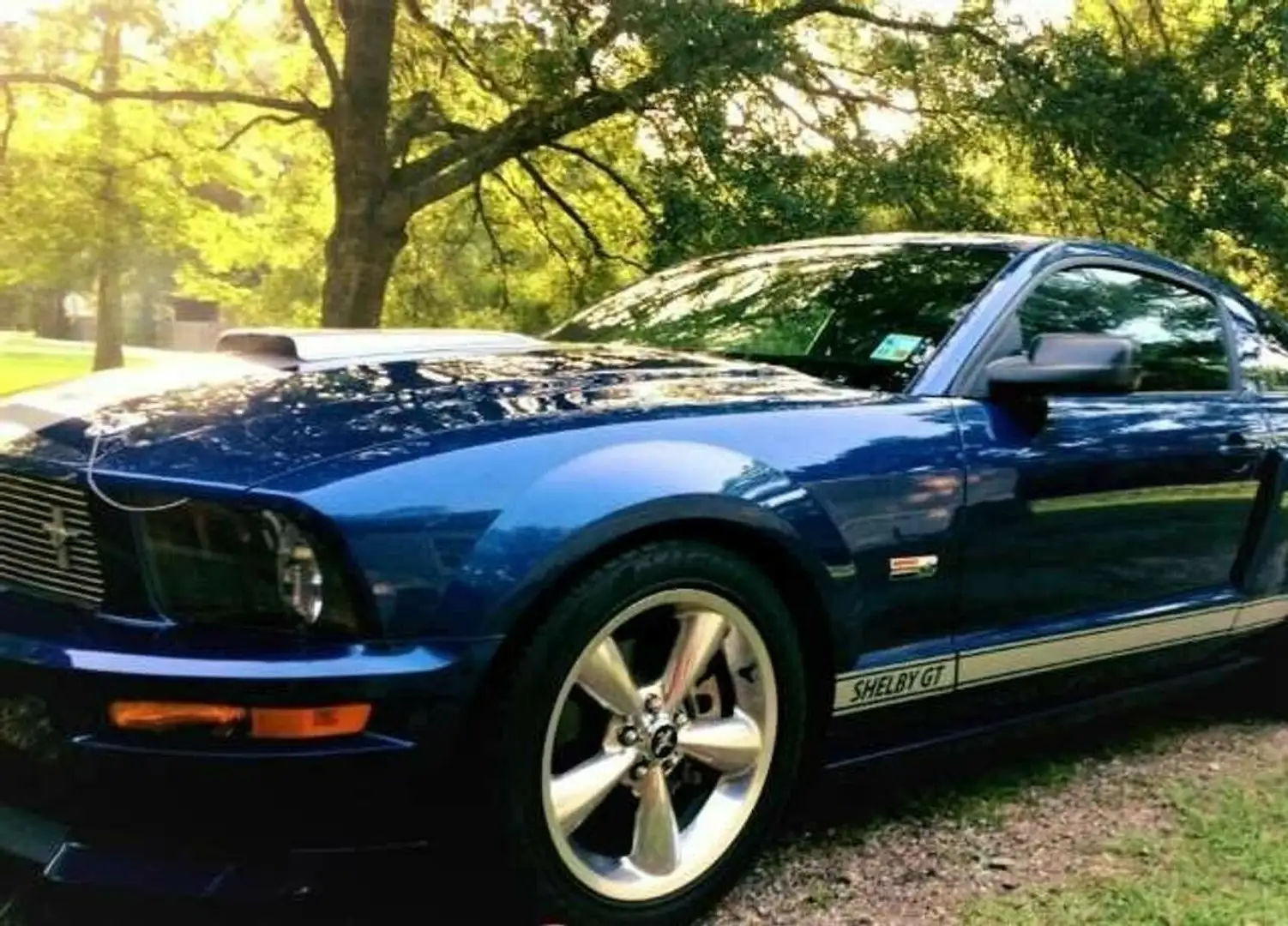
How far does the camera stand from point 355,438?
2.38 meters

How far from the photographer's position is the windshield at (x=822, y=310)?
11.1ft

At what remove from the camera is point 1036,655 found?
10.6 feet

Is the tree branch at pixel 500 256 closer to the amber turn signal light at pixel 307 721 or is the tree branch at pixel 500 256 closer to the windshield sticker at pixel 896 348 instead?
the windshield sticker at pixel 896 348

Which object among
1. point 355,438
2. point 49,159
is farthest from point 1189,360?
point 49,159

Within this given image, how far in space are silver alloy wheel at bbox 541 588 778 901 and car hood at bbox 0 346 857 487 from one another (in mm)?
429

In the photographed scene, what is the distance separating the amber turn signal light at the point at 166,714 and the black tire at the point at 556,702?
433mm

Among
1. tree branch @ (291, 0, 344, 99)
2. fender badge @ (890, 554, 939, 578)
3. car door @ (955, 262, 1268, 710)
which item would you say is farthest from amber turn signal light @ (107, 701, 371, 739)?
tree branch @ (291, 0, 344, 99)

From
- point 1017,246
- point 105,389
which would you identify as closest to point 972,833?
point 1017,246

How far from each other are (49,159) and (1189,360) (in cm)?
1504

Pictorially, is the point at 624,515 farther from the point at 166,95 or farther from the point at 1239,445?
the point at 166,95

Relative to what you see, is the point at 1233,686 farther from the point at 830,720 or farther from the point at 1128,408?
the point at 830,720

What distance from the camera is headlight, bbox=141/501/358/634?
7.21 feet

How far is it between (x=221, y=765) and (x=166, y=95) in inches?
535

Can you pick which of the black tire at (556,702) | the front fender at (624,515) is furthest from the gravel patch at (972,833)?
the front fender at (624,515)
